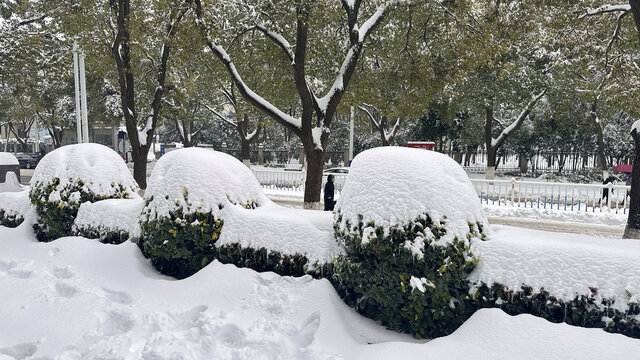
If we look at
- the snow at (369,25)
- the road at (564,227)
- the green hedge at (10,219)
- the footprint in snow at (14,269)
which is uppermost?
the snow at (369,25)

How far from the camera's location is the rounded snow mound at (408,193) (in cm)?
370

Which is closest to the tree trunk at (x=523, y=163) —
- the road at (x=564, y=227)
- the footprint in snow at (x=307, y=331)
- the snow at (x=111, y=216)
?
the road at (x=564, y=227)

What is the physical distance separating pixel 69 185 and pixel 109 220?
48.2 inches

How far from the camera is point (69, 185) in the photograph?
641 cm

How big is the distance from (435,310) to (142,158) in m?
12.1

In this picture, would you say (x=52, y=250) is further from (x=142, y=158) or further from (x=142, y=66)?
(x=142, y=66)

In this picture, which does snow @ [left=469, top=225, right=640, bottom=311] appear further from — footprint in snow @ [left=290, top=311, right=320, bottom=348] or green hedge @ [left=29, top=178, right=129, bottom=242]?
green hedge @ [left=29, top=178, right=129, bottom=242]

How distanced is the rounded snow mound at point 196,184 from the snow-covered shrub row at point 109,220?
633 millimetres

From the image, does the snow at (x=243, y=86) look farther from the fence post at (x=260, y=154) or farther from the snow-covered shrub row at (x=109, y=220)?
the fence post at (x=260, y=154)

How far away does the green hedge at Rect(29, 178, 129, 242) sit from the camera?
6293 mm

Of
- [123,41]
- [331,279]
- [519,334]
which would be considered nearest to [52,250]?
[331,279]

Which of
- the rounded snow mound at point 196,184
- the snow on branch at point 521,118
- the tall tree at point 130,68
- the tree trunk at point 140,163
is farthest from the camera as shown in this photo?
the snow on branch at point 521,118

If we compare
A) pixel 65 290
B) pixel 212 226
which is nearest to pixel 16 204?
pixel 65 290

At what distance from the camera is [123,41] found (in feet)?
41.2
